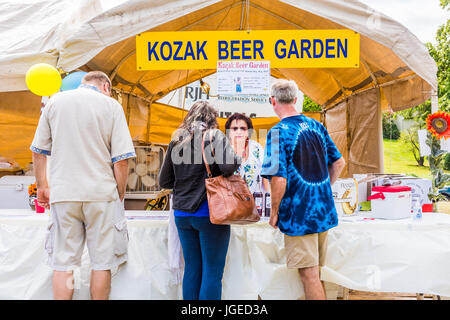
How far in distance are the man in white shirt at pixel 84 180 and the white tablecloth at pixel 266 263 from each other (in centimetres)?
45

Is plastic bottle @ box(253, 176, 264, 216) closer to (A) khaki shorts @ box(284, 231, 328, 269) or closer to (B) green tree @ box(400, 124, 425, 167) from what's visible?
(A) khaki shorts @ box(284, 231, 328, 269)

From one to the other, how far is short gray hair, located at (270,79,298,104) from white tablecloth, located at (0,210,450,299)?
104cm

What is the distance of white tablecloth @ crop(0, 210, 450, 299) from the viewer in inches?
114

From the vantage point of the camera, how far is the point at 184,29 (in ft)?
15.7

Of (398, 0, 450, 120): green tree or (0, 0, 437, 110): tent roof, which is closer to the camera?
(0, 0, 437, 110): tent roof

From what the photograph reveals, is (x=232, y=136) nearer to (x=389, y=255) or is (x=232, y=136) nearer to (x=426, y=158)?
(x=389, y=255)

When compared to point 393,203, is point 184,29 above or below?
Result: above

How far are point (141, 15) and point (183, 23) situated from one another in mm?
1209

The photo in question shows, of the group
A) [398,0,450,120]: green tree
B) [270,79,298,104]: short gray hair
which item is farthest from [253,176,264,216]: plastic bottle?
[398,0,450,120]: green tree

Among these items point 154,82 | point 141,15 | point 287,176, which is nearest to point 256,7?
point 141,15

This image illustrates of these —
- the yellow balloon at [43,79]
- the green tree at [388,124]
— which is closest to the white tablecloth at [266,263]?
the yellow balloon at [43,79]

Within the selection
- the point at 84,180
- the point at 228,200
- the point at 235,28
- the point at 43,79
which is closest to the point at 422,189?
the point at 228,200

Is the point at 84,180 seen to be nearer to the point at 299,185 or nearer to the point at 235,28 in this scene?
the point at 299,185

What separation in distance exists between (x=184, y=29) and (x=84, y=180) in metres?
3.00
